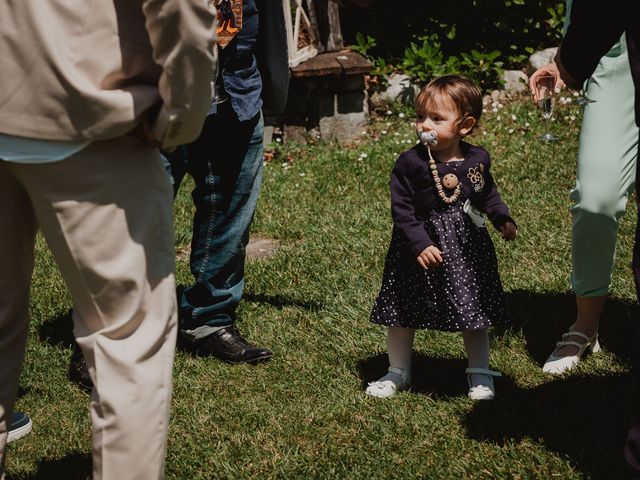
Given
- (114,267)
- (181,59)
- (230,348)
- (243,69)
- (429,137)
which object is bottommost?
(230,348)

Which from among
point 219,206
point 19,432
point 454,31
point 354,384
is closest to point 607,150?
point 354,384

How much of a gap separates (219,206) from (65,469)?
4.43 feet

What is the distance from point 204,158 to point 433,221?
42.1 inches

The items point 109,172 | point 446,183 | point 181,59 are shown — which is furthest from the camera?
point 446,183

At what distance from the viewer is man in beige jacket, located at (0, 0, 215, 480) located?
206 centimetres

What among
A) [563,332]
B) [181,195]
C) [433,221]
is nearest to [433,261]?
[433,221]

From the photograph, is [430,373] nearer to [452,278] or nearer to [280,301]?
[452,278]

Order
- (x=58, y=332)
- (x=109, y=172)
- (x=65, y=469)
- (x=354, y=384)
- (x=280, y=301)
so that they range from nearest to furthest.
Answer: (x=109, y=172) → (x=65, y=469) → (x=354, y=384) → (x=58, y=332) → (x=280, y=301)

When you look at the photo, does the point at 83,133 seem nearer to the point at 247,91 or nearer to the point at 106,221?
the point at 106,221

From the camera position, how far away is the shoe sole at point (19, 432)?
3494mm

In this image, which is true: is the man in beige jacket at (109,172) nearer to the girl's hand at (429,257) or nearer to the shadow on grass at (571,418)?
the girl's hand at (429,257)

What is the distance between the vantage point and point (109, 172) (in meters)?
Result: 2.18

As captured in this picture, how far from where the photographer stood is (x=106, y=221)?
2.18 metres

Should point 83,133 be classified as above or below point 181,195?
above
